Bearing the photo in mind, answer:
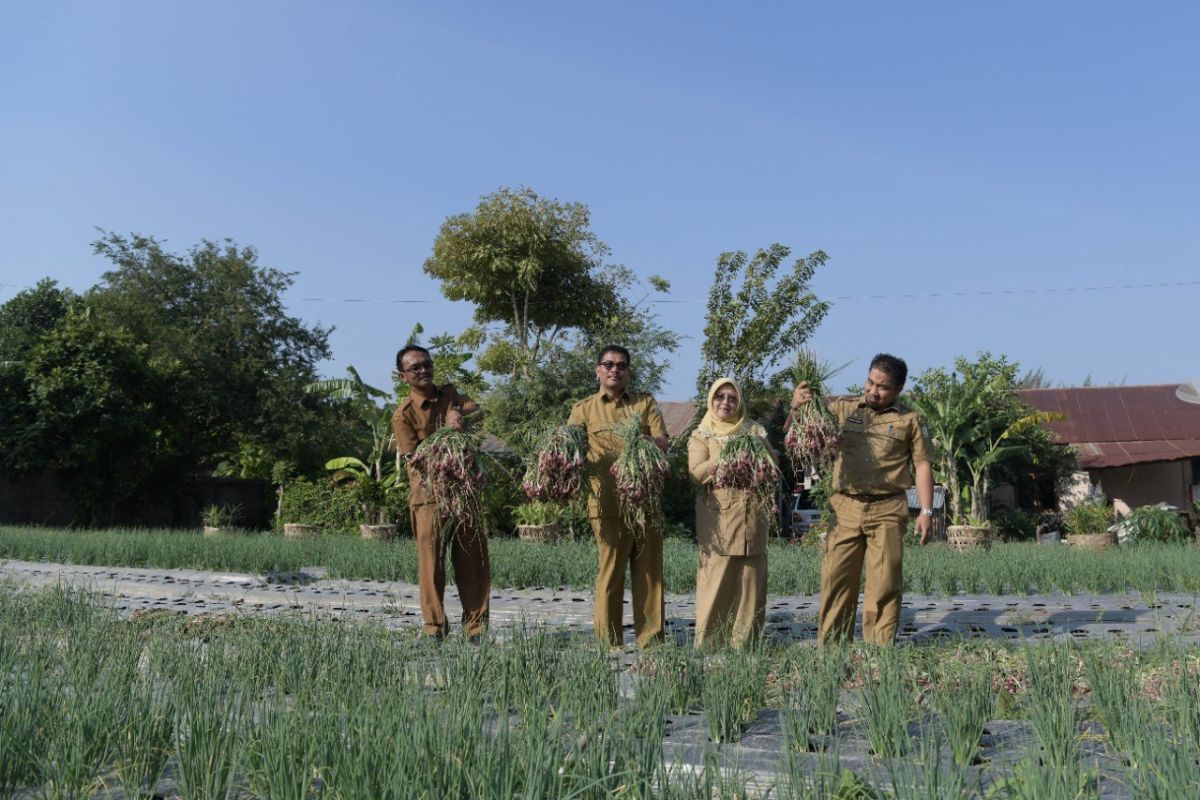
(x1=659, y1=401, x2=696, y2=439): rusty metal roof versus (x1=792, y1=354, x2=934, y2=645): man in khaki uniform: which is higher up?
(x1=659, y1=401, x2=696, y2=439): rusty metal roof

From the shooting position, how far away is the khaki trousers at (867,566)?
16.3 ft

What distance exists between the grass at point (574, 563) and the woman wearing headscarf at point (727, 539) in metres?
3.28

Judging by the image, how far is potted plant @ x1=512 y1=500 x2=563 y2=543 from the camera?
1611 cm

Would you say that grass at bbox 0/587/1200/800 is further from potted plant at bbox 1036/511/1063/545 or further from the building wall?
the building wall

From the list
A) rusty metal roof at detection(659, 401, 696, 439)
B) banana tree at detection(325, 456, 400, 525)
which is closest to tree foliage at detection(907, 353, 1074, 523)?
rusty metal roof at detection(659, 401, 696, 439)

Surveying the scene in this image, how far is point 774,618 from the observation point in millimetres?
6684

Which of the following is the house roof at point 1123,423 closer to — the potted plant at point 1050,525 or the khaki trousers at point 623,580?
the potted plant at point 1050,525

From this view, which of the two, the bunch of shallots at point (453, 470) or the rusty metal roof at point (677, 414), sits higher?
the rusty metal roof at point (677, 414)

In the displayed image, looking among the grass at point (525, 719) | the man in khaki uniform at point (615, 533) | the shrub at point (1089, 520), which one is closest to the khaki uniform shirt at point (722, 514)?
the man in khaki uniform at point (615, 533)

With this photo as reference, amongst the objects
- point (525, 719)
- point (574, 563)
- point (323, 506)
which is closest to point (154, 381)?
point (323, 506)

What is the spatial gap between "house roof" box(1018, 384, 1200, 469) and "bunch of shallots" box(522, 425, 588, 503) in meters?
19.6

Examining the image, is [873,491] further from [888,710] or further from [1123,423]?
[1123,423]

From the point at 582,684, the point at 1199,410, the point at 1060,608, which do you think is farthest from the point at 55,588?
the point at 1199,410

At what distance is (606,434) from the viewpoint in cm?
534
